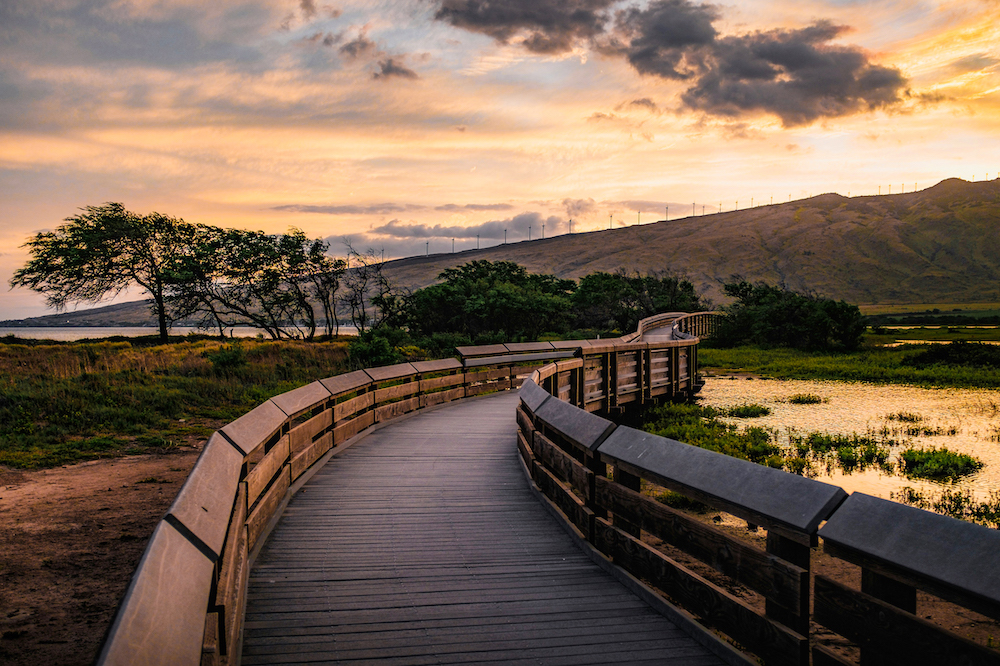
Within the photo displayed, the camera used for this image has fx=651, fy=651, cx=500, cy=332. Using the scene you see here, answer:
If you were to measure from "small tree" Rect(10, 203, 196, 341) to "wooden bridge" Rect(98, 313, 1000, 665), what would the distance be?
3893 centimetres

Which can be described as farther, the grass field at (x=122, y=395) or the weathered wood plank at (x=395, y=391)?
the grass field at (x=122, y=395)

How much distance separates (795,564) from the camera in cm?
301

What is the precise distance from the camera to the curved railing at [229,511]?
1.68 metres

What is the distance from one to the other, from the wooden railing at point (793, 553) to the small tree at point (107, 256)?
41341 millimetres

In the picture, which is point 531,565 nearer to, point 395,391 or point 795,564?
point 795,564

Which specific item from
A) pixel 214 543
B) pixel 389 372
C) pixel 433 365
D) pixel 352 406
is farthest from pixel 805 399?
pixel 214 543

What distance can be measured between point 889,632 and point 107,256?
155 feet

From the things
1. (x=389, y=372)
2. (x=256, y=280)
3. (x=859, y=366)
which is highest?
(x=256, y=280)

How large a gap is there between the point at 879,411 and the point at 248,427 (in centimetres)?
1730

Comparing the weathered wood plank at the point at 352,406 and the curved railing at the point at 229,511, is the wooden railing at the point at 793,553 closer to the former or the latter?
the curved railing at the point at 229,511

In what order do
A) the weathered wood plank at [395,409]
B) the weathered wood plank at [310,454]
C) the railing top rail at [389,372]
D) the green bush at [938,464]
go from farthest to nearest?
the weathered wood plank at [395,409]
the green bush at [938,464]
the railing top rail at [389,372]
the weathered wood plank at [310,454]

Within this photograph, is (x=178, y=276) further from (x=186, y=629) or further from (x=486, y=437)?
(x=186, y=629)

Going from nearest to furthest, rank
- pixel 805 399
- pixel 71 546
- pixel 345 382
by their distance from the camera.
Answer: pixel 71 546 < pixel 345 382 < pixel 805 399

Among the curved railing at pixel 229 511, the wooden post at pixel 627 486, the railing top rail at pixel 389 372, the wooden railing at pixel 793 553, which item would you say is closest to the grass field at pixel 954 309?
the curved railing at pixel 229 511
